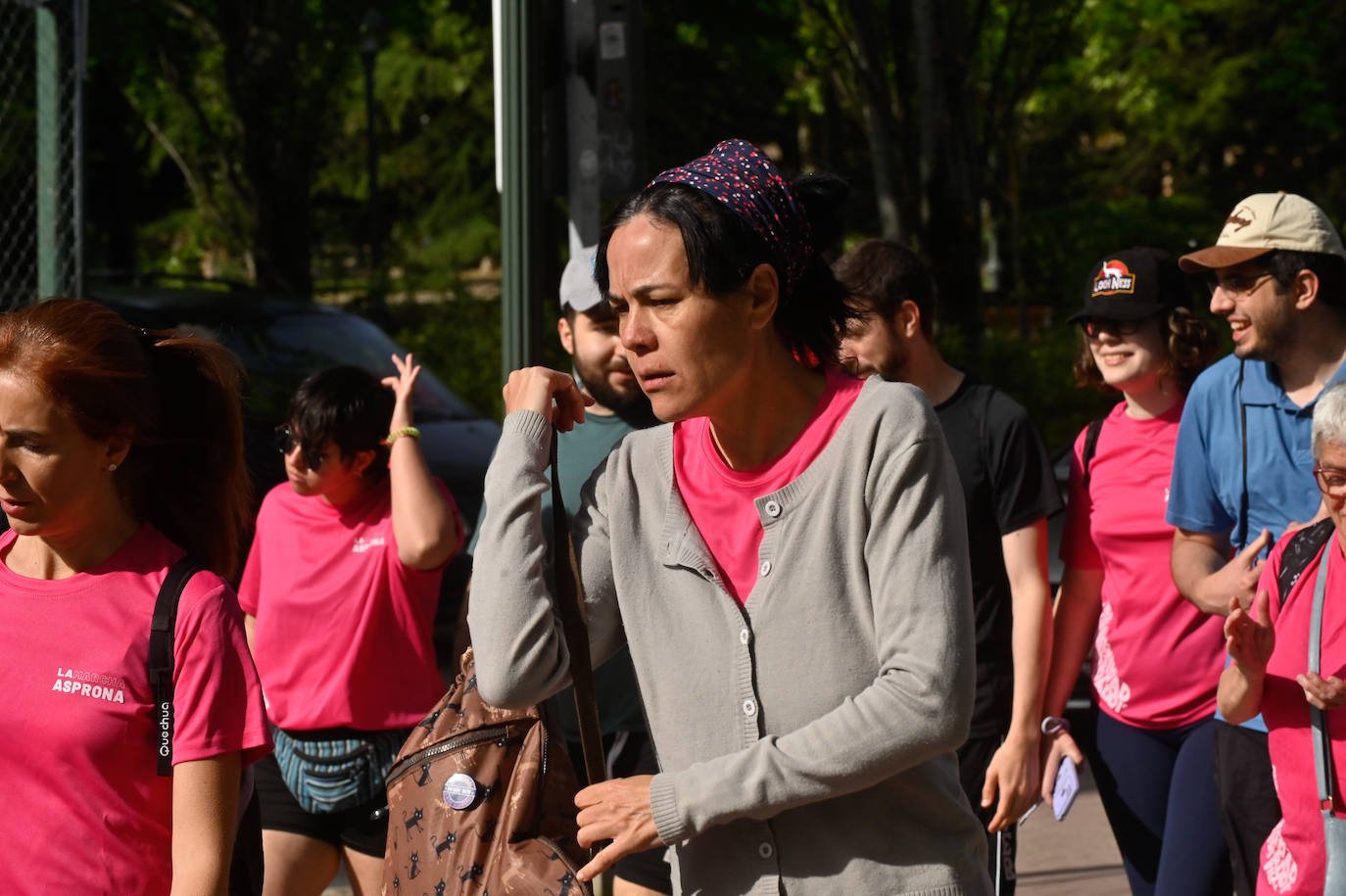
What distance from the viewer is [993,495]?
4.04m

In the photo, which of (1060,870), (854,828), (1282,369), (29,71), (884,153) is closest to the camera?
(854,828)

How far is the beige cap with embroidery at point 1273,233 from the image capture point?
12.7 feet

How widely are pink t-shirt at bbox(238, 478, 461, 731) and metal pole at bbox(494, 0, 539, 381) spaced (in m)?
0.61

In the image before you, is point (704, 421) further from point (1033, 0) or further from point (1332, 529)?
point (1033, 0)

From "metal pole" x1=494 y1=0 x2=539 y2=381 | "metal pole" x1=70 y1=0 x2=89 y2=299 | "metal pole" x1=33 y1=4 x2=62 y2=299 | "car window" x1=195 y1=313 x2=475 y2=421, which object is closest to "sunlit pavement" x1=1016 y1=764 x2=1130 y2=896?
"metal pole" x1=494 y1=0 x2=539 y2=381

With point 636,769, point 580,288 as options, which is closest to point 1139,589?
point 636,769

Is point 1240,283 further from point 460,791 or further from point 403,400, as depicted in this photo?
point 460,791

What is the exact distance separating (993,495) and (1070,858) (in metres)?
2.99

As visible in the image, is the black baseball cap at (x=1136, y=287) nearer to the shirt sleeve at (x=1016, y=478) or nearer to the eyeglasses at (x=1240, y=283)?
the eyeglasses at (x=1240, y=283)

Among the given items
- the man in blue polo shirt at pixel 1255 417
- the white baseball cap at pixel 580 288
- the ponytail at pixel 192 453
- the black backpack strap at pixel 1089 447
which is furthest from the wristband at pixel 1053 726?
the ponytail at pixel 192 453

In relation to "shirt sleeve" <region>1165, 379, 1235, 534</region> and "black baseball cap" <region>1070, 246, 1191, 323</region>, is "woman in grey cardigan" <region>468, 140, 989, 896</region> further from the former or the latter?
"black baseball cap" <region>1070, 246, 1191, 323</region>

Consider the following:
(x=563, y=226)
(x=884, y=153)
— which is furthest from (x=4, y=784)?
(x=563, y=226)

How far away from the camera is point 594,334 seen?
4039mm

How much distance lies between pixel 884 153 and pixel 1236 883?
457 inches
